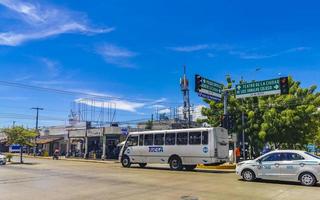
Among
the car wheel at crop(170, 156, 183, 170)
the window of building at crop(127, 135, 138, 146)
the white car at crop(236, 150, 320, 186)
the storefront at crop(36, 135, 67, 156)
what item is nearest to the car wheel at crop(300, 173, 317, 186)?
the white car at crop(236, 150, 320, 186)

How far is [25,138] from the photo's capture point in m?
38.9

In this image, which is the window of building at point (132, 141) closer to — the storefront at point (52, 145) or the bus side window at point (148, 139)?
the bus side window at point (148, 139)

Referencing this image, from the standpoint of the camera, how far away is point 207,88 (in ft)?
87.9

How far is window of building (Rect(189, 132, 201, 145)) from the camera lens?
2433 cm

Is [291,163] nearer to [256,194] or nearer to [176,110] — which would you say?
[256,194]

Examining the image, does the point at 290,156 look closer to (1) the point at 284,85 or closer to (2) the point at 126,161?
(1) the point at 284,85

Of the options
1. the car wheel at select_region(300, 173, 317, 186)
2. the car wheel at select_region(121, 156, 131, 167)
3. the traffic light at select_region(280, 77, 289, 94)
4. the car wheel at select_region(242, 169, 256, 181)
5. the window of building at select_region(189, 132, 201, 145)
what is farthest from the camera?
the car wheel at select_region(121, 156, 131, 167)

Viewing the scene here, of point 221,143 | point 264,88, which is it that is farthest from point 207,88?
point 221,143

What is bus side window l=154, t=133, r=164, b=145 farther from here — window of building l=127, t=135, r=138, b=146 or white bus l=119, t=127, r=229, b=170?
window of building l=127, t=135, r=138, b=146

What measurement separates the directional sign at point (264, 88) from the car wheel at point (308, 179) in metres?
10.3

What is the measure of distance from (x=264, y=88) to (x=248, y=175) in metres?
10.6

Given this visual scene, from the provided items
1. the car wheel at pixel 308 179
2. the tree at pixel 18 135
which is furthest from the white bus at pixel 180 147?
the tree at pixel 18 135

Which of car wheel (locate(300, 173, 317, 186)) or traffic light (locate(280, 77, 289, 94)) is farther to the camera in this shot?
traffic light (locate(280, 77, 289, 94))

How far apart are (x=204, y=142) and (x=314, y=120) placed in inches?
584
